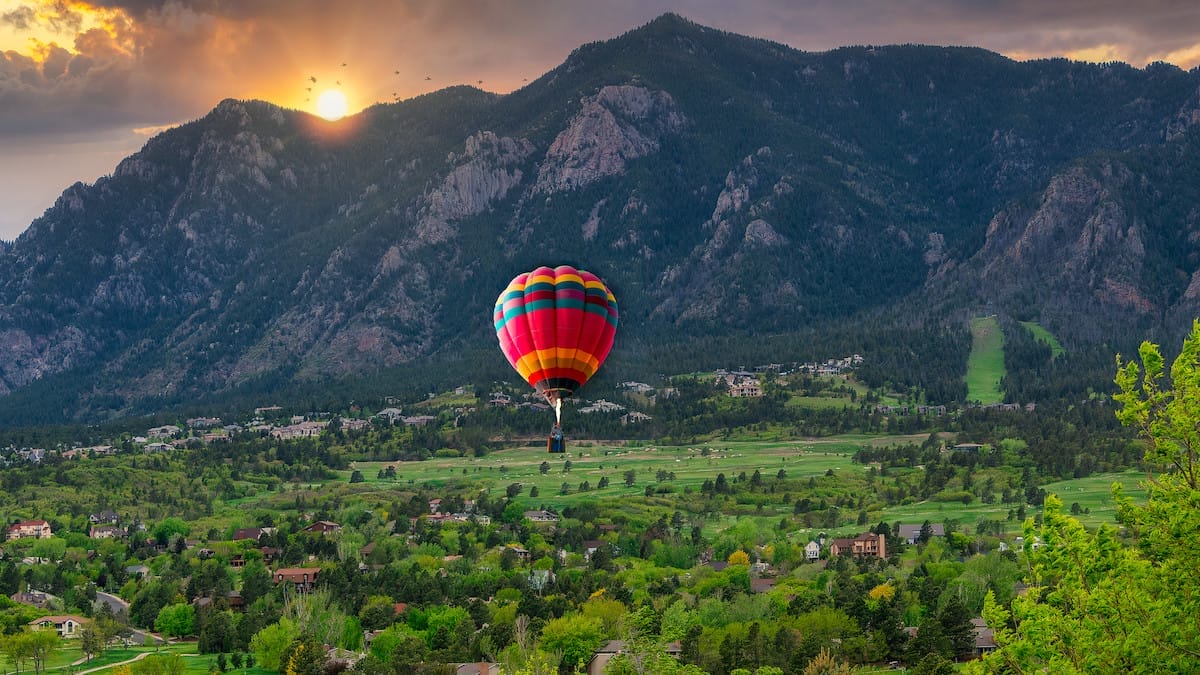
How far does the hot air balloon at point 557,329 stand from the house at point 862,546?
61.8 m

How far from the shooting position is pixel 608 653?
110 m

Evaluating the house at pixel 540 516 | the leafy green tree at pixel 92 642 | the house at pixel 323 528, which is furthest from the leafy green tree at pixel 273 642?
the house at pixel 540 516

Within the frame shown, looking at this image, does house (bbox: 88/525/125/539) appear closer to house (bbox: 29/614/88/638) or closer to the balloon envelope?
house (bbox: 29/614/88/638)

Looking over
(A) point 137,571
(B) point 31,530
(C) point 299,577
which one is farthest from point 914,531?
(B) point 31,530

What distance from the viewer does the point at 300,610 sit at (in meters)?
125

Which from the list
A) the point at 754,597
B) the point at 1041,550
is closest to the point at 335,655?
the point at 754,597

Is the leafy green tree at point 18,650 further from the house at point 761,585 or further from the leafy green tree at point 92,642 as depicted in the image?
the house at point 761,585

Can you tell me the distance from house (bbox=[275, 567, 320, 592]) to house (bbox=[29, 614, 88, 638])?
20255 mm

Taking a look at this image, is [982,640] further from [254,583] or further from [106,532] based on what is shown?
[106,532]

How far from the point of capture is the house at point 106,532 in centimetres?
18538

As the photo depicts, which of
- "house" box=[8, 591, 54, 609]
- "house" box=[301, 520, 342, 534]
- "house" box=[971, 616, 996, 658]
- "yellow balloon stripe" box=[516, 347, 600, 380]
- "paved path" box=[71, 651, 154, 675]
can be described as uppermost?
"yellow balloon stripe" box=[516, 347, 600, 380]

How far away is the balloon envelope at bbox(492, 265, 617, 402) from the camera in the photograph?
9944 centimetres

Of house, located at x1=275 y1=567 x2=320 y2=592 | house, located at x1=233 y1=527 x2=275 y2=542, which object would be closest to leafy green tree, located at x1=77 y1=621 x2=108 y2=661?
house, located at x1=275 y1=567 x2=320 y2=592

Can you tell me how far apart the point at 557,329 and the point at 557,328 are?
59mm
